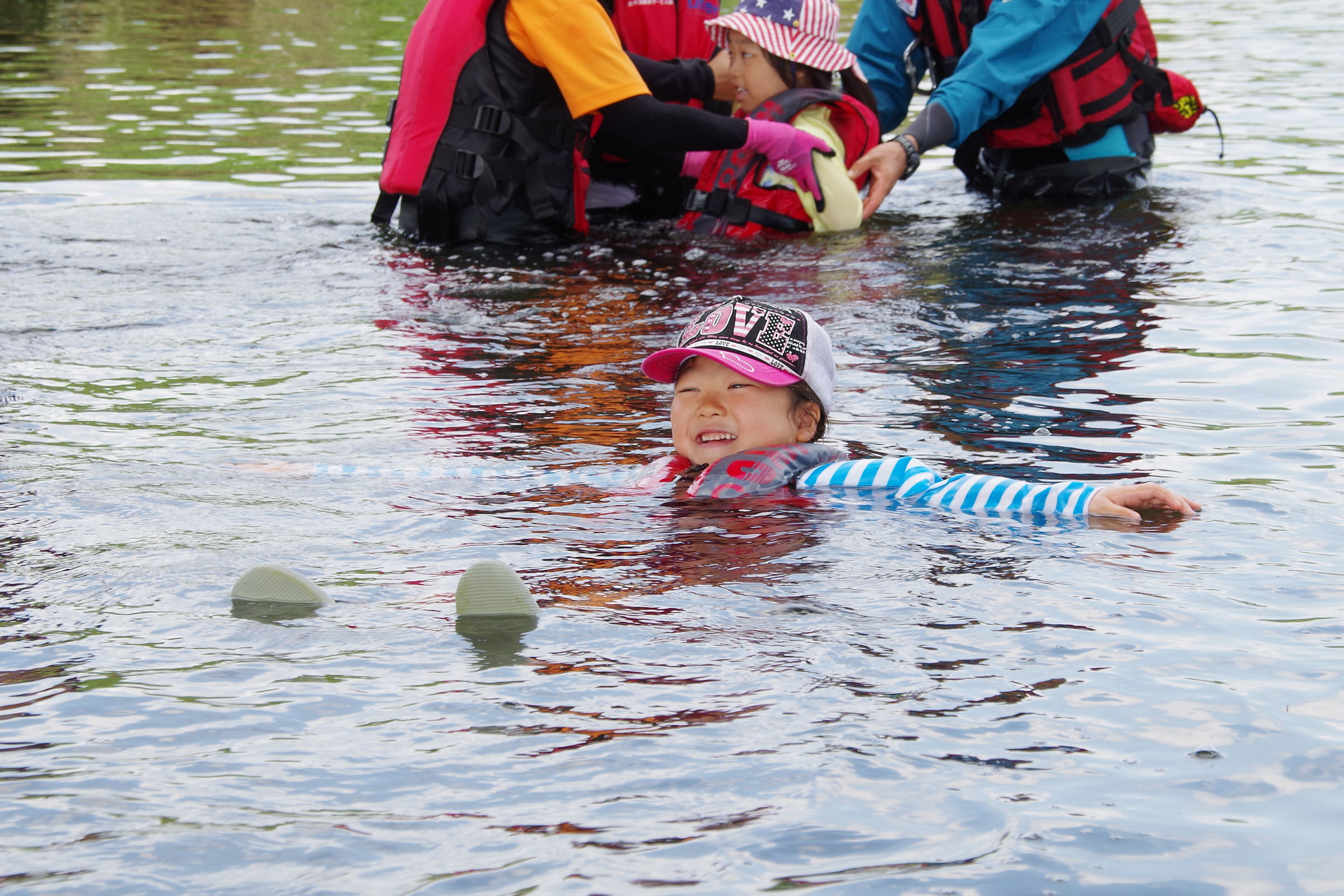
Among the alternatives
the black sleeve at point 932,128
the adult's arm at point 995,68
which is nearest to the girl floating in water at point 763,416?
the adult's arm at point 995,68

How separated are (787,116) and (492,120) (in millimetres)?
1578

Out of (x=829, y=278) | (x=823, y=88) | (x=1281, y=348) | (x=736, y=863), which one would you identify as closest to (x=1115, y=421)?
(x=1281, y=348)

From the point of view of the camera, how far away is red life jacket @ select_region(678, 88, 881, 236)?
7945mm

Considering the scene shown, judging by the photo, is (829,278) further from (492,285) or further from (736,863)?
(736,863)

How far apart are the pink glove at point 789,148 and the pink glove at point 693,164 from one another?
0.87 m

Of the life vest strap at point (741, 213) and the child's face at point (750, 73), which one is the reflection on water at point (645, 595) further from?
the child's face at point (750, 73)

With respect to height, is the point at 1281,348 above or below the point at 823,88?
below

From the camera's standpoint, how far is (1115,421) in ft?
15.9

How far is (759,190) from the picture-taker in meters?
8.00

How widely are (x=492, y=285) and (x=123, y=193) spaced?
3624 mm

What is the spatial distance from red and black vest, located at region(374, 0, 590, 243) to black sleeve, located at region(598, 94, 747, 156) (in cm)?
37

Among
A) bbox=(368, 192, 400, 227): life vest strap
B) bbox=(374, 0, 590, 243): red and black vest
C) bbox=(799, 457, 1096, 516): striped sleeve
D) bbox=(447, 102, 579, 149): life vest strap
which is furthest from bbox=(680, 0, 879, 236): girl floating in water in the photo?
bbox=(799, 457, 1096, 516): striped sleeve

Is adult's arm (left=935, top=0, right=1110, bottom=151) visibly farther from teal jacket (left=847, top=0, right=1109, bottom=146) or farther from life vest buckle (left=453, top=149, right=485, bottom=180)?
life vest buckle (left=453, top=149, right=485, bottom=180)

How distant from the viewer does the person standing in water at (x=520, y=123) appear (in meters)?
7.17
